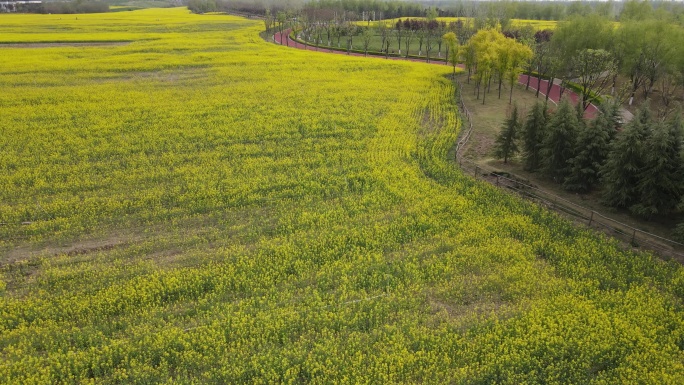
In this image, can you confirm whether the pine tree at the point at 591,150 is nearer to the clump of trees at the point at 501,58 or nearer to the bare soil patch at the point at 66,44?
the clump of trees at the point at 501,58

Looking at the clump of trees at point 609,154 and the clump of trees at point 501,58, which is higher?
the clump of trees at point 501,58

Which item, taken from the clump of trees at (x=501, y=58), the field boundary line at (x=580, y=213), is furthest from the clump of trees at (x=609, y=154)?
the clump of trees at (x=501, y=58)

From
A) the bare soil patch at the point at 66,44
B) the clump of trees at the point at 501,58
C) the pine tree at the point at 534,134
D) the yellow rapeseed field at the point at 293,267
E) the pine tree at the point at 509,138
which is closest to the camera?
the yellow rapeseed field at the point at 293,267

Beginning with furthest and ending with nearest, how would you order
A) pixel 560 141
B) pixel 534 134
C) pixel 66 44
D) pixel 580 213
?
pixel 66 44 < pixel 534 134 < pixel 560 141 < pixel 580 213

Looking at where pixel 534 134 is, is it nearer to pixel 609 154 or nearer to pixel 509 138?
pixel 509 138

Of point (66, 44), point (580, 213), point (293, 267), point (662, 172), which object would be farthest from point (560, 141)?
point (66, 44)

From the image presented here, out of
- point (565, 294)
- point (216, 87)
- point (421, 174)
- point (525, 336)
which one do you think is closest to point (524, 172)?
point (421, 174)

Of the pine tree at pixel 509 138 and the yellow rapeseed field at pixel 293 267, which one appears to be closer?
the yellow rapeseed field at pixel 293 267
